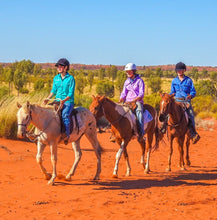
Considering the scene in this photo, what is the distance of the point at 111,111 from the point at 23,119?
278 centimetres

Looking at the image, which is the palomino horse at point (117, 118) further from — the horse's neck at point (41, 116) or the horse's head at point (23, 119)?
the horse's head at point (23, 119)

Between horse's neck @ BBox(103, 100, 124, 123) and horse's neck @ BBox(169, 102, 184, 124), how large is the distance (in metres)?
2.19

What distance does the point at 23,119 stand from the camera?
8297 millimetres

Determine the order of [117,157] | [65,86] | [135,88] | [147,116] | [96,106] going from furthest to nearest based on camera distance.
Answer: [147,116]
[135,88]
[117,157]
[96,106]
[65,86]

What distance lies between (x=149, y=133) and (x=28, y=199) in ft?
17.5

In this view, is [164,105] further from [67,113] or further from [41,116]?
[41,116]

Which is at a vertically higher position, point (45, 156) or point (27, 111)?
point (27, 111)

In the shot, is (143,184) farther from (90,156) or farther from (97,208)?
(90,156)

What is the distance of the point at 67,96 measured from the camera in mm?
9320

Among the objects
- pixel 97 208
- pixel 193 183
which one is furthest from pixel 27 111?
Answer: pixel 193 183

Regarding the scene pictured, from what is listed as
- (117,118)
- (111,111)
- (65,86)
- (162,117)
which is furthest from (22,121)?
(162,117)

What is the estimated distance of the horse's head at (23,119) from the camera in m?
8.20

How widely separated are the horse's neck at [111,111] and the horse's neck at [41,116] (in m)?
1.66

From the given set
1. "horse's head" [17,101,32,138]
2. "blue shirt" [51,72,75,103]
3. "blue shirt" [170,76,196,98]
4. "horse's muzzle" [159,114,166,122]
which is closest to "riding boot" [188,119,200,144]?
"blue shirt" [170,76,196,98]
